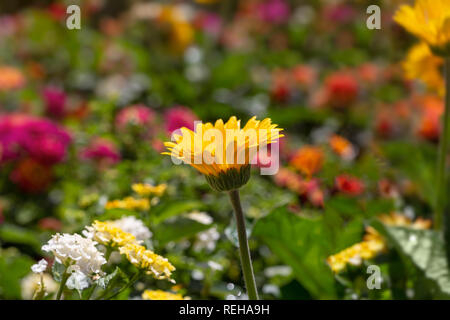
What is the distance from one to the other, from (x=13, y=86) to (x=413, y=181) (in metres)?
1.15

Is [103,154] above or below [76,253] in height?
above

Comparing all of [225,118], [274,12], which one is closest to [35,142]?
[225,118]

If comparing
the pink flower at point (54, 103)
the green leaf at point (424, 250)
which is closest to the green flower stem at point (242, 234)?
the green leaf at point (424, 250)

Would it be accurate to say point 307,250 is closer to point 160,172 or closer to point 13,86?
point 160,172

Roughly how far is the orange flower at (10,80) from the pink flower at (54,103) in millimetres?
261

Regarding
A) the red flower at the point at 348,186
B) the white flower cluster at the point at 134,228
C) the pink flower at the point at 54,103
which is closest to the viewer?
the white flower cluster at the point at 134,228

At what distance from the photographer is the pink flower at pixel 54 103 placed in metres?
1.41

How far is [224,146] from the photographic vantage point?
44 cm

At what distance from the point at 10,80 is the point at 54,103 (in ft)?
1.00

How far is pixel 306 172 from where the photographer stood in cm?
87

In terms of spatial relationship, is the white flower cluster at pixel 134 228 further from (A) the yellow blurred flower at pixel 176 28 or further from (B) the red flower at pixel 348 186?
(A) the yellow blurred flower at pixel 176 28

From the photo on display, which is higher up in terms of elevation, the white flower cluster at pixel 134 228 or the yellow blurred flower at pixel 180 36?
the yellow blurred flower at pixel 180 36

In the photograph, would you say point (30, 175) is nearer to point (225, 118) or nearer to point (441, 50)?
point (225, 118)

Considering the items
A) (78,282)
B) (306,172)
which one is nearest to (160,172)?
(306,172)
